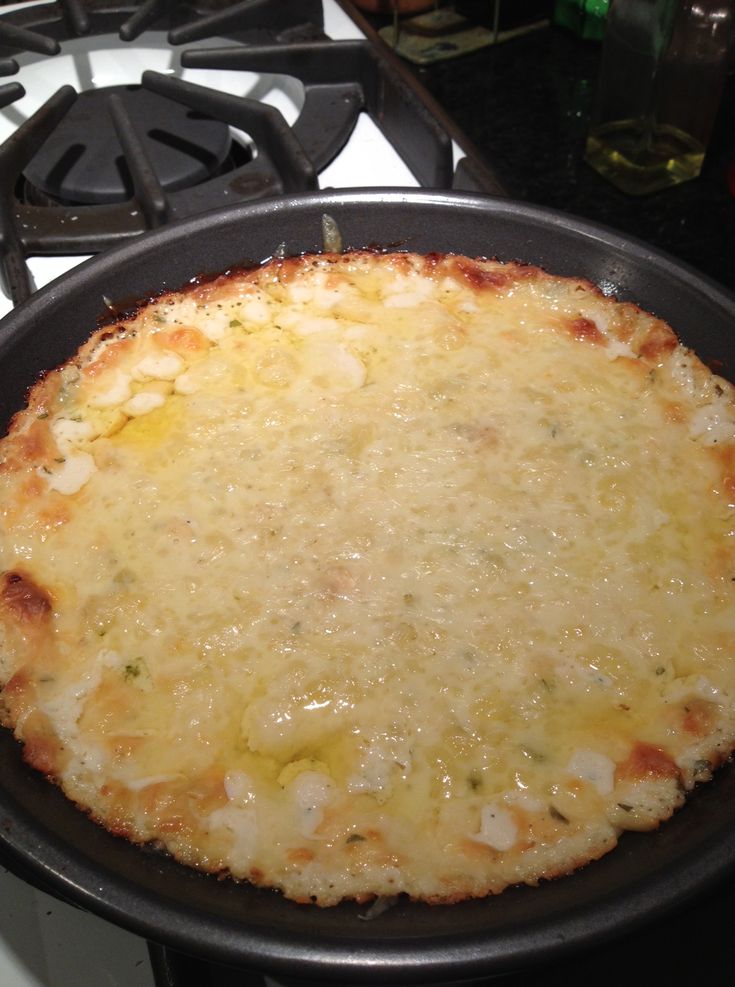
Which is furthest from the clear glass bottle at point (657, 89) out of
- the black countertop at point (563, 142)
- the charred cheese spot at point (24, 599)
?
the charred cheese spot at point (24, 599)

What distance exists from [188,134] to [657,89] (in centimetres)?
115

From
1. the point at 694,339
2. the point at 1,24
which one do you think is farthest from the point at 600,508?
the point at 1,24

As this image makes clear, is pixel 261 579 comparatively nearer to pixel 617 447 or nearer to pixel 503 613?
pixel 503 613

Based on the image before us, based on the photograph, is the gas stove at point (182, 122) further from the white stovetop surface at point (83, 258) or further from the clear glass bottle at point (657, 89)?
the clear glass bottle at point (657, 89)

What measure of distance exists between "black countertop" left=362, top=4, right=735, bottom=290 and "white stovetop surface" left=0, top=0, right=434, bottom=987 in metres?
0.38

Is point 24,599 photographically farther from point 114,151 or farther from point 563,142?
point 563,142

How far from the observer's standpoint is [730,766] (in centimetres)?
98

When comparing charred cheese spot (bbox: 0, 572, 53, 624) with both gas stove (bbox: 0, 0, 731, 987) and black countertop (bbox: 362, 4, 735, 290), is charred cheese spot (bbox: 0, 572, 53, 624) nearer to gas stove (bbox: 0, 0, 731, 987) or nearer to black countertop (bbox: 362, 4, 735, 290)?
gas stove (bbox: 0, 0, 731, 987)

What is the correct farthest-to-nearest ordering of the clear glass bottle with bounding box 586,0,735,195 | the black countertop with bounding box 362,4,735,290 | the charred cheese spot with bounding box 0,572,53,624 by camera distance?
the black countertop with bounding box 362,4,735,290, the clear glass bottle with bounding box 586,0,735,195, the charred cheese spot with bounding box 0,572,53,624

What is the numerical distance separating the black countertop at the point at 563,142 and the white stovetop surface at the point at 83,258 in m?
0.38

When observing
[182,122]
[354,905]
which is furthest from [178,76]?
[354,905]

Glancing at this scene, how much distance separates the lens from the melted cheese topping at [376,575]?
37.2 inches

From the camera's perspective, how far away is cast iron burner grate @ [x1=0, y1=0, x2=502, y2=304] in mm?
1646

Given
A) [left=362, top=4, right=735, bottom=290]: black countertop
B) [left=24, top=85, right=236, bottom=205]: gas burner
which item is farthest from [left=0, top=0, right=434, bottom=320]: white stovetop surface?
[left=362, top=4, right=735, bottom=290]: black countertop
